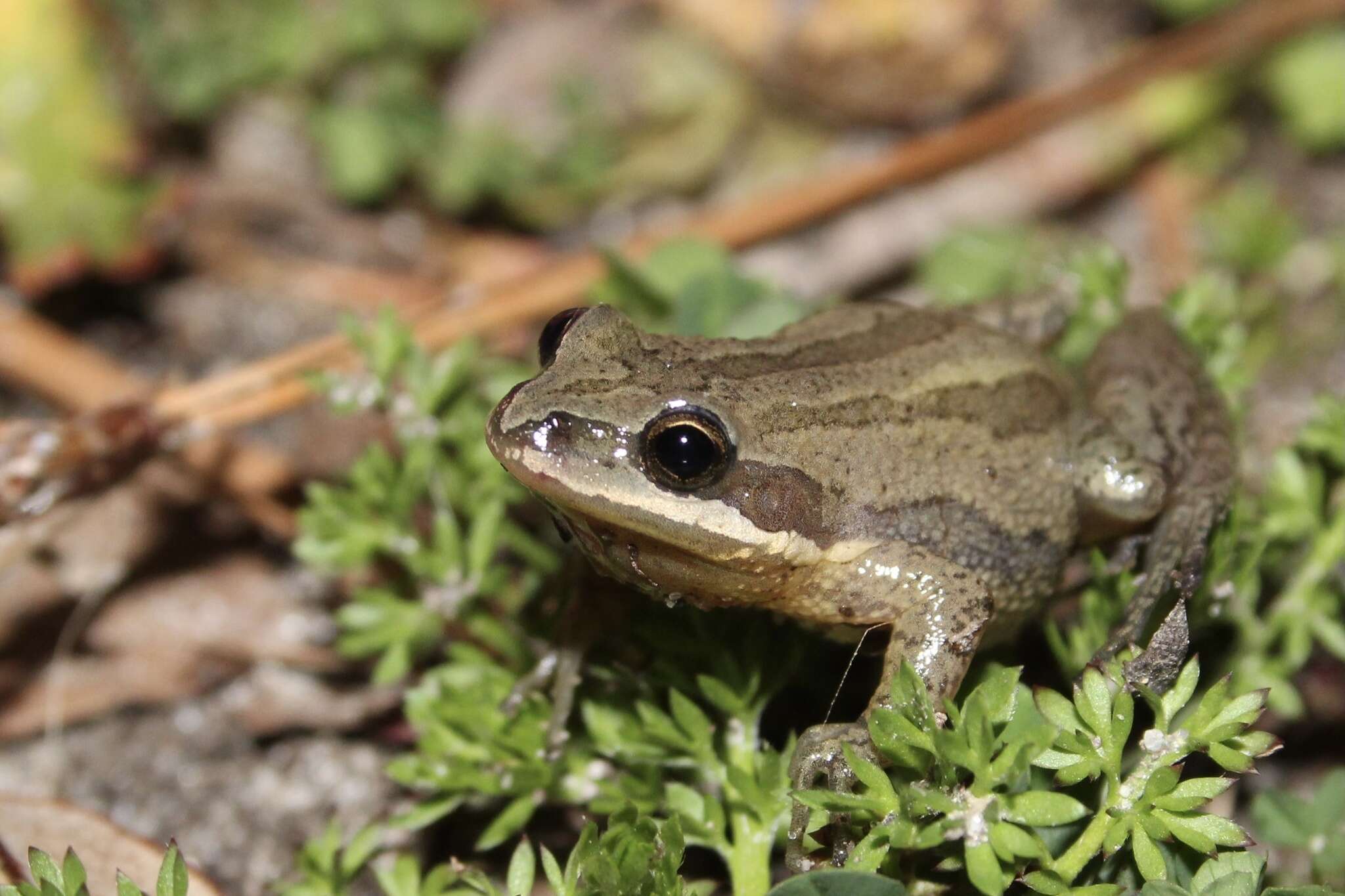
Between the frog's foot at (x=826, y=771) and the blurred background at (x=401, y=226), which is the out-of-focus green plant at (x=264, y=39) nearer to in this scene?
the blurred background at (x=401, y=226)

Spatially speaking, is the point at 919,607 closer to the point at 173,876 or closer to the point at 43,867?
Answer: the point at 173,876

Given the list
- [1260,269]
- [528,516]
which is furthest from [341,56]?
[1260,269]

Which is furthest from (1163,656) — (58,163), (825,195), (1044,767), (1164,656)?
(58,163)

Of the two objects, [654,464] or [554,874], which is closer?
[554,874]

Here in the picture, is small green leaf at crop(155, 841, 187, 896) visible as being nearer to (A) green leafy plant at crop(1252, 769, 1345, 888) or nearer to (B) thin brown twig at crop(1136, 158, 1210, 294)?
(A) green leafy plant at crop(1252, 769, 1345, 888)

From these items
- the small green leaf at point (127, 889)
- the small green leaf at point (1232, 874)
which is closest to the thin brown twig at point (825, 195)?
the small green leaf at point (127, 889)

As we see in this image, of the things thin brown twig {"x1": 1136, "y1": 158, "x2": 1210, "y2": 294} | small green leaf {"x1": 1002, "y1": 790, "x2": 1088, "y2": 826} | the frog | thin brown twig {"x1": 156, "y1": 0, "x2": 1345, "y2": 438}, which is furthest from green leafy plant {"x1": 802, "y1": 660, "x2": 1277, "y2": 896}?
thin brown twig {"x1": 1136, "y1": 158, "x2": 1210, "y2": 294}

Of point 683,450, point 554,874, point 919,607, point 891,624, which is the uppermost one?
point 683,450

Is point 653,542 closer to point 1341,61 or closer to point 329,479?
point 329,479
